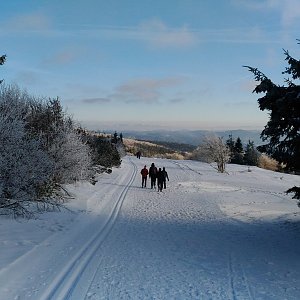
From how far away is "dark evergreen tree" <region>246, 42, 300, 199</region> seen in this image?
1126cm

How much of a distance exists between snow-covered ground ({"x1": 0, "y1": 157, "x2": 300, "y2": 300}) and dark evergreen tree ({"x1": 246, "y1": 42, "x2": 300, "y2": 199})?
2.65m

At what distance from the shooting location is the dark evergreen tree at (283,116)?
1126cm


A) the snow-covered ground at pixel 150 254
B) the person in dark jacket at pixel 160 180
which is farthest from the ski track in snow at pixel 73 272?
the person in dark jacket at pixel 160 180

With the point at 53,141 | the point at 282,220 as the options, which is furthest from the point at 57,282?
the point at 53,141

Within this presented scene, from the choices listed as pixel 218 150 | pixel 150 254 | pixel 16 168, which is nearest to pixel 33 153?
pixel 16 168

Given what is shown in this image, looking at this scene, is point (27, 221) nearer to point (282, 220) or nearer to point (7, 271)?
point (7, 271)

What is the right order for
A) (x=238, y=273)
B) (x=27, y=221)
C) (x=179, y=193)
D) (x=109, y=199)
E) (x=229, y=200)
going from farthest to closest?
1. (x=179, y=193)
2. (x=229, y=200)
3. (x=109, y=199)
4. (x=27, y=221)
5. (x=238, y=273)

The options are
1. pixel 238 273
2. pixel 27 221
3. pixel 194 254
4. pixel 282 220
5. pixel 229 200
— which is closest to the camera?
pixel 238 273

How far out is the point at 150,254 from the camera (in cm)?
1088

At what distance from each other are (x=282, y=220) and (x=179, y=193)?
1093 centimetres

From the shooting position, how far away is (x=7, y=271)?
866 cm

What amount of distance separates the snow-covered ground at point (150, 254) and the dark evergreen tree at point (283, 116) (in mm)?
2654

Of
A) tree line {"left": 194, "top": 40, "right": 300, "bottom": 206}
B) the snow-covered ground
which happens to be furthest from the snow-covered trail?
tree line {"left": 194, "top": 40, "right": 300, "bottom": 206}

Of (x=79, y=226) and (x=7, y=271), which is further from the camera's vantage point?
(x=79, y=226)
